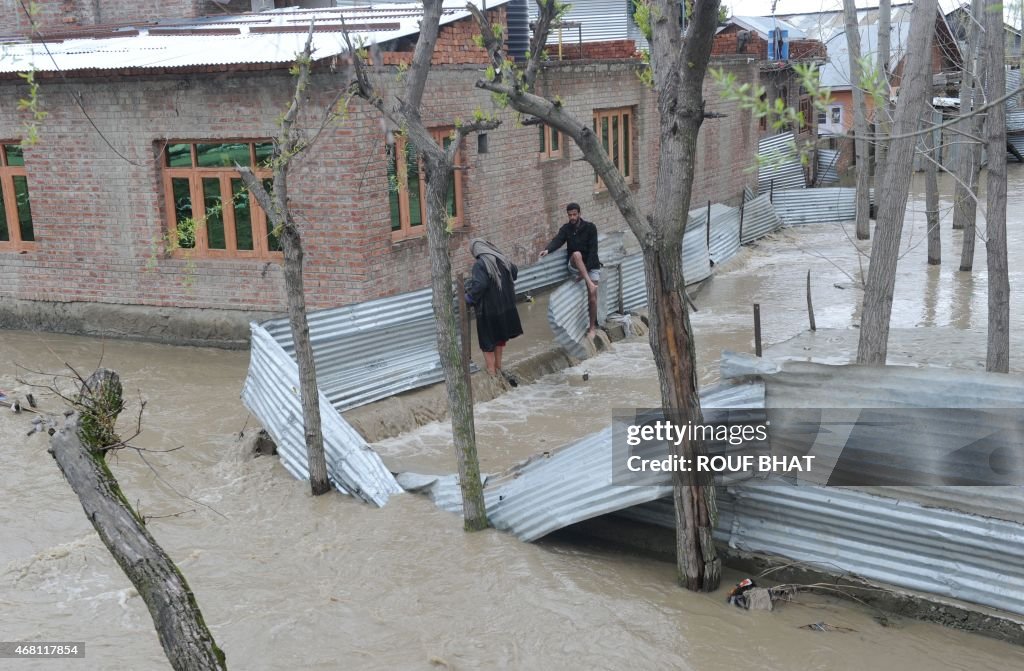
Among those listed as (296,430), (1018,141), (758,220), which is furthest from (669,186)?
(1018,141)

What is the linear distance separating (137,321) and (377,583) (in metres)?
7.64

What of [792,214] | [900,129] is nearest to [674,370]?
[900,129]

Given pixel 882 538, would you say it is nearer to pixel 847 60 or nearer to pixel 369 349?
pixel 369 349

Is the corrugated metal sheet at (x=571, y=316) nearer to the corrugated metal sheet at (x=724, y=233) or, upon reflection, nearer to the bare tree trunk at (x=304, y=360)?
the bare tree trunk at (x=304, y=360)

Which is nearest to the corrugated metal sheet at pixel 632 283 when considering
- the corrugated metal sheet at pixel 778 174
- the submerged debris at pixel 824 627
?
the submerged debris at pixel 824 627

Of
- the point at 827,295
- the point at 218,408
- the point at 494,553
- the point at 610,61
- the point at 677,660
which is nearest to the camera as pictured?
the point at 677,660

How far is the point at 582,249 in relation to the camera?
486 inches

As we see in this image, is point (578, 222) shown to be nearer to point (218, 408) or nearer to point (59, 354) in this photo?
point (218, 408)

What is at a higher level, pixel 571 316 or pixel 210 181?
pixel 210 181

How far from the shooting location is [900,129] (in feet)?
26.1

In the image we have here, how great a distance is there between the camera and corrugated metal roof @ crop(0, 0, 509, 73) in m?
11.2

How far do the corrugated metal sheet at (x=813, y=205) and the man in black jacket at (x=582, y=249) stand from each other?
11.1 metres

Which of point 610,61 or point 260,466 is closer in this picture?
point 260,466

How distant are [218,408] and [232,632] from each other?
457cm
